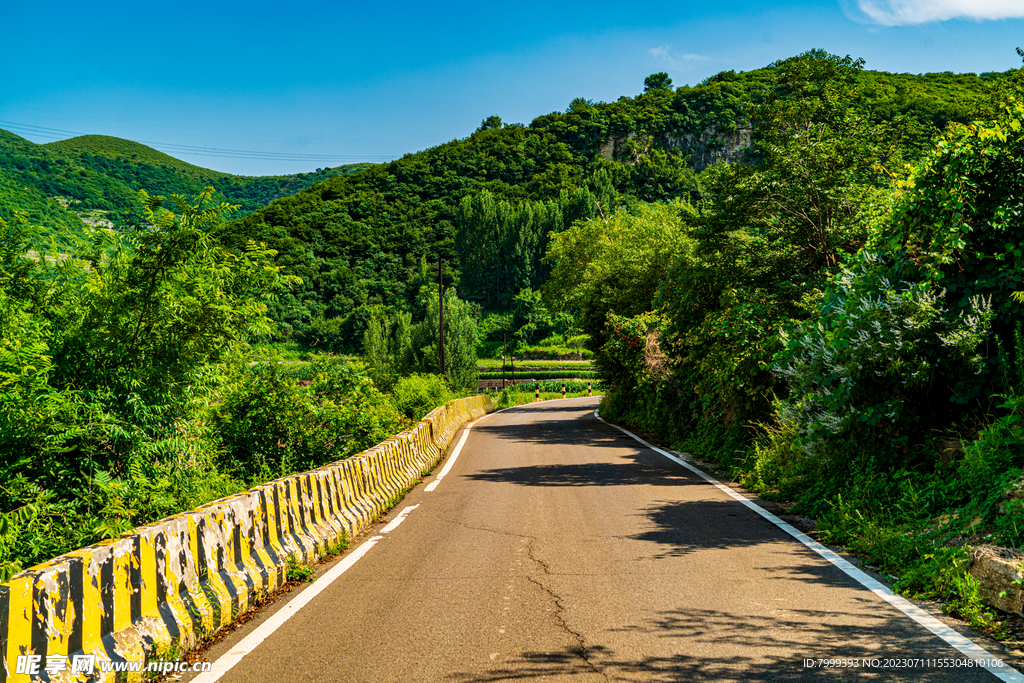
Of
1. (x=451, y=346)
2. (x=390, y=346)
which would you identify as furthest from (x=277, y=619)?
(x=390, y=346)

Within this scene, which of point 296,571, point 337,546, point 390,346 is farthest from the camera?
point 390,346

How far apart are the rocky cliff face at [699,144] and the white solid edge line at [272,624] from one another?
125 metres

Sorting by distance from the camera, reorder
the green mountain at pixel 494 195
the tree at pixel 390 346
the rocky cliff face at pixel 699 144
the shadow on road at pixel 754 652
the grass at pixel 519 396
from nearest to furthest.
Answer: the shadow on road at pixel 754 652
the tree at pixel 390 346
the grass at pixel 519 396
the green mountain at pixel 494 195
the rocky cliff face at pixel 699 144

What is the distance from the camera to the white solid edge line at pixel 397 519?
799cm

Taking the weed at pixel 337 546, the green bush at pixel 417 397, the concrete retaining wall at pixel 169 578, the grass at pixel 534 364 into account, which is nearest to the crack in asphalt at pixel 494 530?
the concrete retaining wall at pixel 169 578

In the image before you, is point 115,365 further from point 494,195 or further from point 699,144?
point 699,144

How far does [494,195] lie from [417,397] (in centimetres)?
10564

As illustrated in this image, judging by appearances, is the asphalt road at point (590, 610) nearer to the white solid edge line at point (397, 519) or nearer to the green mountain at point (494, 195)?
the white solid edge line at point (397, 519)

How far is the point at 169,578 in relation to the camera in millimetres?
4172

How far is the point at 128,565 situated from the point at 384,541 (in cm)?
368

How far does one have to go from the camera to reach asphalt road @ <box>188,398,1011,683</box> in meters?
3.78

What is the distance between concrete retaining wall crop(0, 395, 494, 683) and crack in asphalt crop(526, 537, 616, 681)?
2168 millimetres

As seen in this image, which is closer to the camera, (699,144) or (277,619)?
(277,619)

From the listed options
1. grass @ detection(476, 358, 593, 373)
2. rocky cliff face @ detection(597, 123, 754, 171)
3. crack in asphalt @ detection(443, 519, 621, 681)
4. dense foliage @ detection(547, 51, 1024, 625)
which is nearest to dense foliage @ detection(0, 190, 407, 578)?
crack in asphalt @ detection(443, 519, 621, 681)
